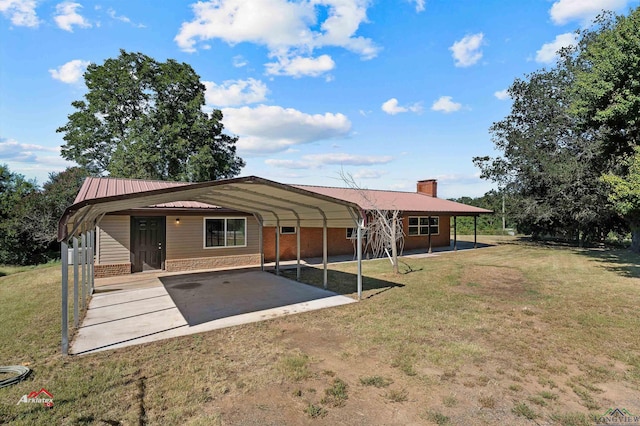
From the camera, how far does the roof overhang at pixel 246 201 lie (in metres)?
4.94

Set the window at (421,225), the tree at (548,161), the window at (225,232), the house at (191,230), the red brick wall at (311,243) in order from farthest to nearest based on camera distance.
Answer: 1. the window at (421,225)
2. the tree at (548,161)
3. the red brick wall at (311,243)
4. the window at (225,232)
5. the house at (191,230)

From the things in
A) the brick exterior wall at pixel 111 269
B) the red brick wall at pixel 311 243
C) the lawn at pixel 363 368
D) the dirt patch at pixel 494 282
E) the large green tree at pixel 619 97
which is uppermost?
the large green tree at pixel 619 97

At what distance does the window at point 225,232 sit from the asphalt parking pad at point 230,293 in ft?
6.07

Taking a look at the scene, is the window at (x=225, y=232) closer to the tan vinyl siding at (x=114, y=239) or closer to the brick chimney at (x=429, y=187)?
the tan vinyl siding at (x=114, y=239)

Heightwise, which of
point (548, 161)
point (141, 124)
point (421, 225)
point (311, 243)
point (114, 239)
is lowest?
point (311, 243)

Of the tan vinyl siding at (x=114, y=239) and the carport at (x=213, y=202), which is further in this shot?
the tan vinyl siding at (x=114, y=239)

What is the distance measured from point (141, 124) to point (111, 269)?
50.1 ft

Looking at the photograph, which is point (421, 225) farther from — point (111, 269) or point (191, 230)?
point (111, 269)

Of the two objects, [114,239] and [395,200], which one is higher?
[395,200]

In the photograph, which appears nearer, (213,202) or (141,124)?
(213,202)

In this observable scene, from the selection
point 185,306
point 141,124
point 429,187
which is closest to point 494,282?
point 185,306

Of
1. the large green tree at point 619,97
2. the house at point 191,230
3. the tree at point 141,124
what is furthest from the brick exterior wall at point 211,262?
the large green tree at point 619,97

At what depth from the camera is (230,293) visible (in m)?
8.57

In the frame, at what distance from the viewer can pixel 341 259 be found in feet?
51.4
